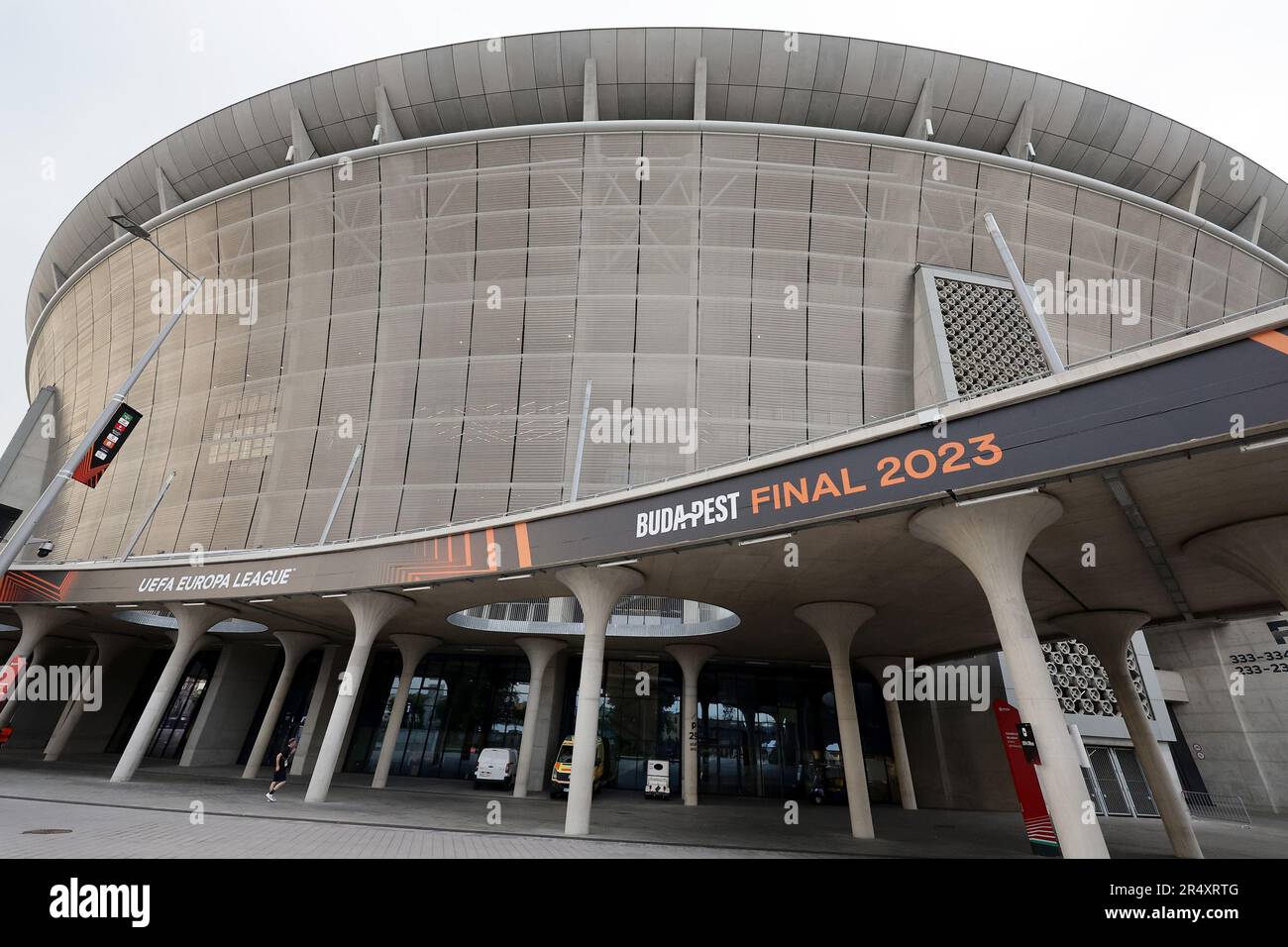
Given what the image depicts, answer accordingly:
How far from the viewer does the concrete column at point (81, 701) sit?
26750 millimetres

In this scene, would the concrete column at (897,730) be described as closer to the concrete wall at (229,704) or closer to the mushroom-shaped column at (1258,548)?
the mushroom-shaped column at (1258,548)

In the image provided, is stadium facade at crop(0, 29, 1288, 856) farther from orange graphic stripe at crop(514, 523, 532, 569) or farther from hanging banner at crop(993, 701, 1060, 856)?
hanging banner at crop(993, 701, 1060, 856)

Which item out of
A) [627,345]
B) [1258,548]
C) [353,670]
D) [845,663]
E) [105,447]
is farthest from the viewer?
[627,345]

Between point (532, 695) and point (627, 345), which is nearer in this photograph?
point (532, 695)

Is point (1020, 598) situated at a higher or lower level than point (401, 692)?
higher

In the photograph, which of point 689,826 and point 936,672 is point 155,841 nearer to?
point 689,826

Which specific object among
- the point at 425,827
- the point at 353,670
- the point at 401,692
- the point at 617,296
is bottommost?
the point at 425,827

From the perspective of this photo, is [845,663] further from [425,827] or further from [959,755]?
[959,755]

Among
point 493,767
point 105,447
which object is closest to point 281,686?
point 493,767

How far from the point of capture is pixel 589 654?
14.4 metres

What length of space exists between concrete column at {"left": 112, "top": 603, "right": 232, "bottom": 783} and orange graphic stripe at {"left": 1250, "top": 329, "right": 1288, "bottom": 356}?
27306 mm

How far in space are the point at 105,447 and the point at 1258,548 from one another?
2599 centimetres

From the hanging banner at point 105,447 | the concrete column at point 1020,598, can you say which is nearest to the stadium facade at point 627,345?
the hanging banner at point 105,447

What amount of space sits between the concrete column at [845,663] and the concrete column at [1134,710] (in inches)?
232
